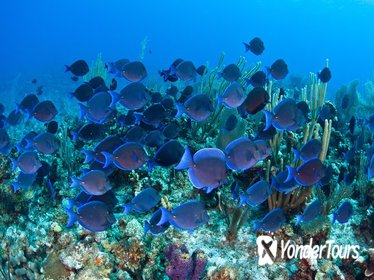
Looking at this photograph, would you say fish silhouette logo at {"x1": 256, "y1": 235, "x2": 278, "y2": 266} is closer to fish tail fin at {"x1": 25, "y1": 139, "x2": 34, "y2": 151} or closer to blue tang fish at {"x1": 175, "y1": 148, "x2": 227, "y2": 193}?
blue tang fish at {"x1": 175, "y1": 148, "x2": 227, "y2": 193}

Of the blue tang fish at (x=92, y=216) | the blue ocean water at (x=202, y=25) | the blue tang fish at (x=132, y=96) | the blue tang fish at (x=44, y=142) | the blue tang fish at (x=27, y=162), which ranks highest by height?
the blue ocean water at (x=202, y=25)

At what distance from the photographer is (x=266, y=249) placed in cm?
432

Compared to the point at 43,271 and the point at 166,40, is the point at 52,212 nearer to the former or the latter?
the point at 43,271

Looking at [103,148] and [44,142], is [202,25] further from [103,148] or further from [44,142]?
[103,148]

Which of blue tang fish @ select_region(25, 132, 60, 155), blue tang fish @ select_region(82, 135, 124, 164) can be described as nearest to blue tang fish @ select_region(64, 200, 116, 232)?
blue tang fish @ select_region(82, 135, 124, 164)

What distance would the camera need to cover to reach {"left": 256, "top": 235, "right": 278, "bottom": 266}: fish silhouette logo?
13.9 feet

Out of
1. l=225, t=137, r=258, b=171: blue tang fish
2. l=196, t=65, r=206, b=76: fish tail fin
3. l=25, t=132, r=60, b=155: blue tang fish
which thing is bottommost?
l=225, t=137, r=258, b=171: blue tang fish

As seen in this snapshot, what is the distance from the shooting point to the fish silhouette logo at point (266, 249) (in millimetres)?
4230

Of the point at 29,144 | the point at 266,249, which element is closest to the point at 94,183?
the point at 29,144

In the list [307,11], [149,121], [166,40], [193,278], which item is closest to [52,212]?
[149,121]

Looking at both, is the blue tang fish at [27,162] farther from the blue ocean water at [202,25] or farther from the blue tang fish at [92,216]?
the blue ocean water at [202,25]

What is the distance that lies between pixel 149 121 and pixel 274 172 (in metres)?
1.89

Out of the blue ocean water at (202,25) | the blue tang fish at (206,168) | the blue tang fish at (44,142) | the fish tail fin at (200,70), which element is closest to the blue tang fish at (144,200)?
the blue tang fish at (206,168)

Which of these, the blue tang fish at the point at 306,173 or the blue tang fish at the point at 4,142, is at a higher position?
the blue tang fish at the point at 4,142
